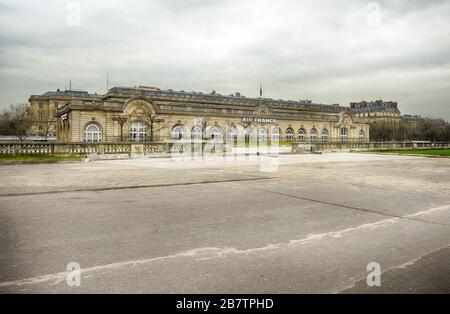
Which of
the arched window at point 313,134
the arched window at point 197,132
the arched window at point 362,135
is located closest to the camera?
the arched window at point 197,132

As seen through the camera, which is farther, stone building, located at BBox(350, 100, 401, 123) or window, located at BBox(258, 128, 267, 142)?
stone building, located at BBox(350, 100, 401, 123)

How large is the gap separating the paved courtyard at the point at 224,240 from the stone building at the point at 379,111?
133522mm

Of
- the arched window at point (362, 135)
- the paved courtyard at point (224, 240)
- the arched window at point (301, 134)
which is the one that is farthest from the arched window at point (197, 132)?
the paved courtyard at point (224, 240)

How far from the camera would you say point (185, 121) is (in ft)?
199

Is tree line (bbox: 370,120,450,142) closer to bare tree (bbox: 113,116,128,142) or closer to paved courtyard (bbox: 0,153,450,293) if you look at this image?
bare tree (bbox: 113,116,128,142)

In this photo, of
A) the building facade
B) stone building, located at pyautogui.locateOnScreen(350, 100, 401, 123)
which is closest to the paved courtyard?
the building facade

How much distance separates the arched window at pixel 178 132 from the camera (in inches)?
2333

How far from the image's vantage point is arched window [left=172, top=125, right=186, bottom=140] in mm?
59250

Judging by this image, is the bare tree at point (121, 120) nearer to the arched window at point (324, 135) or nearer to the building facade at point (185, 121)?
the building facade at point (185, 121)

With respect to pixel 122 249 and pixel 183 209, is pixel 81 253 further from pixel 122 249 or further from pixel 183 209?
pixel 183 209

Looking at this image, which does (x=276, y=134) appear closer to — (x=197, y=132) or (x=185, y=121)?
(x=197, y=132)

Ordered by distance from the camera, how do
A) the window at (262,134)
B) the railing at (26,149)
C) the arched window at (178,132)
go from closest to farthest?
the railing at (26,149) < the arched window at (178,132) < the window at (262,134)

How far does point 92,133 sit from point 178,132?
1416 cm
